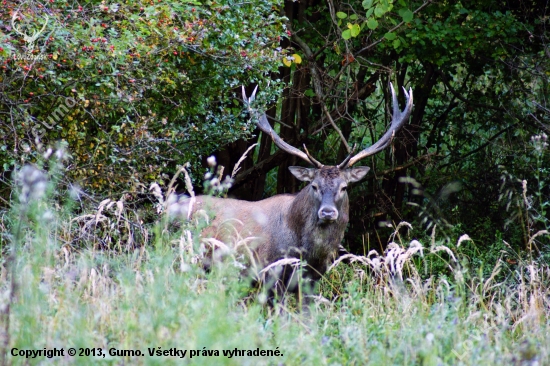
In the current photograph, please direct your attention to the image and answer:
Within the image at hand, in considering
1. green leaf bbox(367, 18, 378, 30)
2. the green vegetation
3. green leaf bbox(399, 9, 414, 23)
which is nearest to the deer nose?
the green vegetation

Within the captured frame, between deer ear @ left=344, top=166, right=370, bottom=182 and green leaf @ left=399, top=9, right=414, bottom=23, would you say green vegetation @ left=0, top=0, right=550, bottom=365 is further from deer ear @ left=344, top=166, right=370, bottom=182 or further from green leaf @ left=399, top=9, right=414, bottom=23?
deer ear @ left=344, top=166, right=370, bottom=182

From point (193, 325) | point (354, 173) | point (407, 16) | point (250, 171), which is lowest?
point (193, 325)

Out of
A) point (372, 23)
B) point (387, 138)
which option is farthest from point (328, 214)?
point (372, 23)

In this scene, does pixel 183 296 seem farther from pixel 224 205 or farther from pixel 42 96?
pixel 224 205

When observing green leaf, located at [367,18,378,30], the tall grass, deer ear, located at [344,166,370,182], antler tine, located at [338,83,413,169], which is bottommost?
the tall grass

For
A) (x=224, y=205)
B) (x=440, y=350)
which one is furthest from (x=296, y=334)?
(x=224, y=205)

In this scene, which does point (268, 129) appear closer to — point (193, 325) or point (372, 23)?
point (372, 23)

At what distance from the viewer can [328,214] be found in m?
6.79

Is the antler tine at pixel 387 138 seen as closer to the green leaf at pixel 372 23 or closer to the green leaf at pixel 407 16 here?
the green leaf at pixel 372 23

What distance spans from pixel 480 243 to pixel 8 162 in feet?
19.4

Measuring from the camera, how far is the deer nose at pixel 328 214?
267 inches

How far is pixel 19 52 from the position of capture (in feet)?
19.2

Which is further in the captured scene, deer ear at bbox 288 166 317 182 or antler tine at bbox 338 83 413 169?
antler tine at bbox 338 83 413 169

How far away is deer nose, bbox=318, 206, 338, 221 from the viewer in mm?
6785
